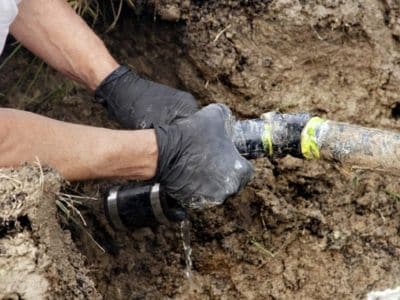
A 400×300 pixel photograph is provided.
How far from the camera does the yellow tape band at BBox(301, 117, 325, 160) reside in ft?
6.93

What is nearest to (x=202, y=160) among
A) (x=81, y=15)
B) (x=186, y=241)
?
(x=186, y=241)

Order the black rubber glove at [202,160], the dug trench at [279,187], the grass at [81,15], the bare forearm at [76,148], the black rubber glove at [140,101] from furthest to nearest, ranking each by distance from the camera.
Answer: the grass at [81,15] → the dug trench at [279,187] → the black rubber glove at [140,101] → the black rubber glove at [202,160] → the bare forearm at [76,148]

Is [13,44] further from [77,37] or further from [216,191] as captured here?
[216,191]

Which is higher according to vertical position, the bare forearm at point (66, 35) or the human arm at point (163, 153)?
the bare forearm at point (66, 35)

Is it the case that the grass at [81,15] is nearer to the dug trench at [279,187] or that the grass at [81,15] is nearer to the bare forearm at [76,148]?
the dug trench at [279,187]

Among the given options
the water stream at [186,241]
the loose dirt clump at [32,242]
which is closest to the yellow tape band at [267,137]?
the water stream at [186,241]

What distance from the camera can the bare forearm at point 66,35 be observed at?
2.34 m

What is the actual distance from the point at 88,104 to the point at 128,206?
526 millimetres

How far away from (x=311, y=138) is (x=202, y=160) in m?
0.32

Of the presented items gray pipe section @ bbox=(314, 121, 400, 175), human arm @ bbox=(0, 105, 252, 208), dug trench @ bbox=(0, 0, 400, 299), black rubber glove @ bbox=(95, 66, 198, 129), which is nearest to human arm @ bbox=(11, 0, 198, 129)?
black rubber glove @ bbox=(95, 66, 198, 129)

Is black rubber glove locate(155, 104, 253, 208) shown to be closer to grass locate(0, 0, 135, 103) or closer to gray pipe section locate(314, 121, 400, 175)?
gray pipe section locate(314, 121, 400, 175)

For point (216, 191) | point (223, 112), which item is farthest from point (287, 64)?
point (216, 191)

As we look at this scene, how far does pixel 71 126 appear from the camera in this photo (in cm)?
208

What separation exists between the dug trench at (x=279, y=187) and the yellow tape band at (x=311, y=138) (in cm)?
31
